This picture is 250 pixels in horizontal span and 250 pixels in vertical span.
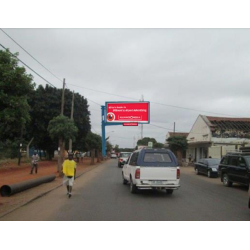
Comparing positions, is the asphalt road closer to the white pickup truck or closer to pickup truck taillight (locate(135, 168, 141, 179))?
the white pickup truck

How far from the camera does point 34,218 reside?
8242 mm

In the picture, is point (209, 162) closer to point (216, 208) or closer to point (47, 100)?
point (216, 208)

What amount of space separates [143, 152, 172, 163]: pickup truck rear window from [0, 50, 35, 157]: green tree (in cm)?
500

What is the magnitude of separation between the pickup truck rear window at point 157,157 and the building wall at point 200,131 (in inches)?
1191

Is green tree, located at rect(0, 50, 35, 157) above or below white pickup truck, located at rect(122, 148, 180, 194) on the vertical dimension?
above

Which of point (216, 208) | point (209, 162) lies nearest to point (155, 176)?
point (216, 208)

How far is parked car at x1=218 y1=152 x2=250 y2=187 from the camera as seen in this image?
15461mm

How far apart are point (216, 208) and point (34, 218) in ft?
17.9

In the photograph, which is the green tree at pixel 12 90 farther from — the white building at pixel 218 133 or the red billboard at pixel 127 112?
the white building at pixel 218 133

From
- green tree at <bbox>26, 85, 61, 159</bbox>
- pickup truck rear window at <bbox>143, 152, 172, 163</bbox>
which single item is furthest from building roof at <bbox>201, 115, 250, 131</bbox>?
pickup truck rear window at <bbox>143, 152, 172, 163</bbox>

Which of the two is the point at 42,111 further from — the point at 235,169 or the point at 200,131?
the point at 235,169

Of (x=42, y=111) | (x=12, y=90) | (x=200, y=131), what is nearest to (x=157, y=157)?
(x=12, y=90)

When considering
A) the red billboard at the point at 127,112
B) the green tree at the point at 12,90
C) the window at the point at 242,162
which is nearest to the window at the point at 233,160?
the window at the point at 242,162

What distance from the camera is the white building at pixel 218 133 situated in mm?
41219
